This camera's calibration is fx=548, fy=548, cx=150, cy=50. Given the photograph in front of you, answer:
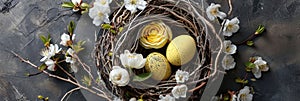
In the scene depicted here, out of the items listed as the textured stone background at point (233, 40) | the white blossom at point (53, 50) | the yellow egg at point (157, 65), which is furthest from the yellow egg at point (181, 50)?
the white blossom at point (53, 50)

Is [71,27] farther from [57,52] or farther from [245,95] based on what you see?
[245,95]

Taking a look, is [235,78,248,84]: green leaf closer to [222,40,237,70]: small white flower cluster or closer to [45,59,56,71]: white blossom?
[222,40,237,70]: small white flower cluster

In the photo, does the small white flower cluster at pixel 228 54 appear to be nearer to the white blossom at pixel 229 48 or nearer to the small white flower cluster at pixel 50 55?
the white blossom at pixel 229 48

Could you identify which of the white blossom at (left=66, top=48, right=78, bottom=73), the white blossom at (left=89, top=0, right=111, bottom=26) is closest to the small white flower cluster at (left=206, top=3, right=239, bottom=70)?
the white blossom at (left=89, top=0, right=111, bottom=26)

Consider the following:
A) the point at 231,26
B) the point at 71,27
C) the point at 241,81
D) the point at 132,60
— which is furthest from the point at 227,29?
the point at 71,27

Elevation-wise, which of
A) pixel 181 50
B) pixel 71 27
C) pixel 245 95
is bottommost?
pixel 245 95

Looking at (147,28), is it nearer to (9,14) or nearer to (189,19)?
(189,19)
